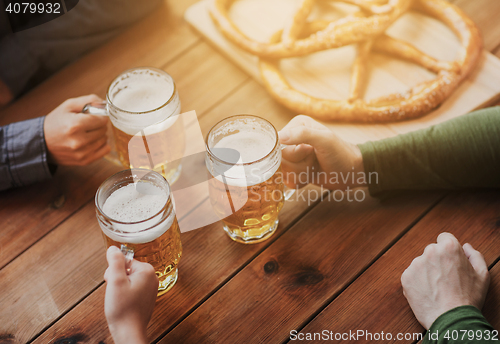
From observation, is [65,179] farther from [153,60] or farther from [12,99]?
[153,60]

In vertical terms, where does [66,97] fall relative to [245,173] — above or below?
below

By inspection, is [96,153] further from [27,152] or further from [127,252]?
[127,252]

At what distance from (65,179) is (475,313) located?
3.17 ft

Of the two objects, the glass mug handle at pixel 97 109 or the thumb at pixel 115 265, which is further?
the glass mug handle at pixel 97 109

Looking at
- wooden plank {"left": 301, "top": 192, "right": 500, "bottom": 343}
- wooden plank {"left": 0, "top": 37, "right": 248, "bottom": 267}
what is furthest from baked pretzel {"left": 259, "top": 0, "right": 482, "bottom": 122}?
wooden plank {"left": 301, "top": 192, "right": 500, "bottom": 343}

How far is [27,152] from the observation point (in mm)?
1066

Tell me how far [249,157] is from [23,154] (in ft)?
1.98

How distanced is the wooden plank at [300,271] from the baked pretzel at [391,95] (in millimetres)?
243

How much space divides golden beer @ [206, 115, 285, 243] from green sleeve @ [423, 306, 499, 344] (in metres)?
0.37

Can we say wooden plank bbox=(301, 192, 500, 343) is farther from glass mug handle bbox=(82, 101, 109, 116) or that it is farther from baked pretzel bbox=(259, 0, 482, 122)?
glass mug handle bbox=(82, 101, 109, 116)

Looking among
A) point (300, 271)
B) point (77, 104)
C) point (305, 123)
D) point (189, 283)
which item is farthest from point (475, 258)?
point (77, 104)

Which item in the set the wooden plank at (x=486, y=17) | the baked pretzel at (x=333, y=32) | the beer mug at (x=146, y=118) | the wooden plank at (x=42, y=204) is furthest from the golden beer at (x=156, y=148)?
the wooden plank at (x=486, y=17)

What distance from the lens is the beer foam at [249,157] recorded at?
30.9 inches

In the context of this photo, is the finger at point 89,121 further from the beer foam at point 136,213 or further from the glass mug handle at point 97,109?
the beer foam at point 136,213
